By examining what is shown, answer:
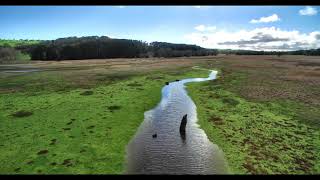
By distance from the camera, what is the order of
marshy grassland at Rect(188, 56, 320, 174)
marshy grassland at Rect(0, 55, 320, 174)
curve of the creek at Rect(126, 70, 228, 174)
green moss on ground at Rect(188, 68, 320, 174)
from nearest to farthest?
curve of the creek at Rect(126, 70, 228, 174), green moss on ground at Rect(188, 68, 320, 174), marshy grassland at Rect(0, 55, 320, 174), marshy grassland at Rect(188, 56, 320, 174)

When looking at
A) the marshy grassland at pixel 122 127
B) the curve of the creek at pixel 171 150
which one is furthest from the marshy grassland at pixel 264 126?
the curve of the creek at pixel 171 150

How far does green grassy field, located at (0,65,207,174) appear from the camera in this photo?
25.5m

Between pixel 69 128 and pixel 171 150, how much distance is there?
42.4 feet

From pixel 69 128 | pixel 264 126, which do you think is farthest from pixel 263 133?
pixel 69 128

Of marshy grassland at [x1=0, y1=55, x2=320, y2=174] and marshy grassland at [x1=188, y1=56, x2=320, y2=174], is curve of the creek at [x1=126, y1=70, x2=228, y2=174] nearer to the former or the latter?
marshy grassland at [x1=0, y1=55, x2=320, y2=174]

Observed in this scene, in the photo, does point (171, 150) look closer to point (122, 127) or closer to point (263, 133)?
point (122, 127)

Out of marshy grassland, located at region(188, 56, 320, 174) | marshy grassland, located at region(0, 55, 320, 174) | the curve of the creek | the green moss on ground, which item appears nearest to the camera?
the curve of the creek

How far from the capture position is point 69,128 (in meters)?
35.1

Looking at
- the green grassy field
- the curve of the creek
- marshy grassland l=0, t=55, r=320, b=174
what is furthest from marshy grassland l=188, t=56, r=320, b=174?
the green grassy field

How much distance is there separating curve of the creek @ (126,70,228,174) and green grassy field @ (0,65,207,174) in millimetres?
1310

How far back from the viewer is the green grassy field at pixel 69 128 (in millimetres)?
25531

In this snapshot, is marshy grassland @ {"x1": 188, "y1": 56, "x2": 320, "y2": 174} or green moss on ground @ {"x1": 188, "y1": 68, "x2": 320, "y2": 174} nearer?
green moss on ground @ {"x1": 188, "y1": 68, "x2": 320, "y2": 174}

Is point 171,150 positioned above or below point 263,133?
below

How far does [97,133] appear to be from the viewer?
110ft
